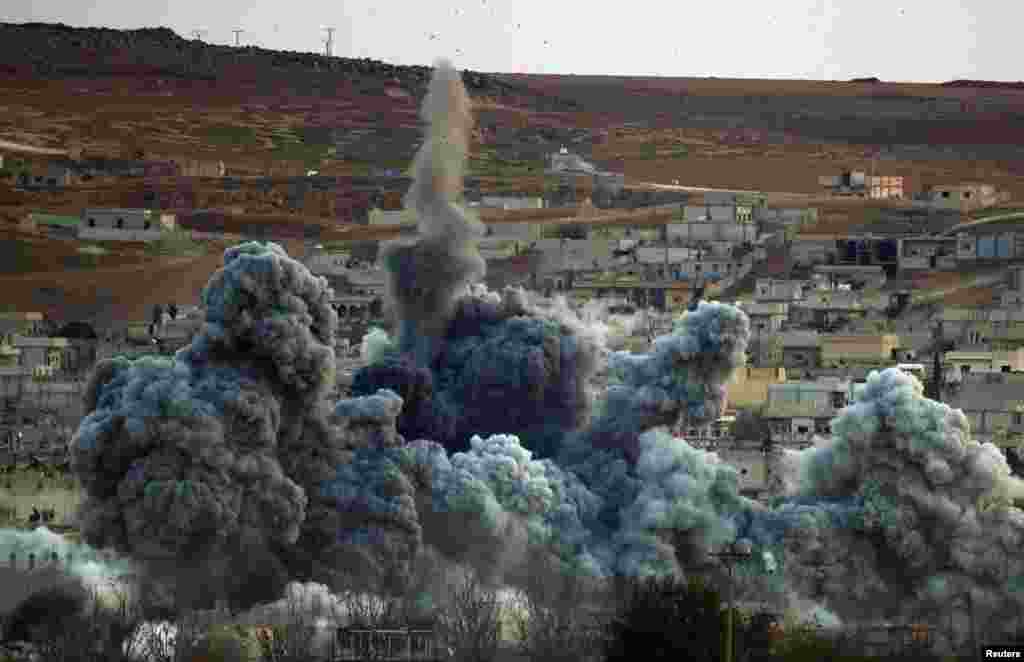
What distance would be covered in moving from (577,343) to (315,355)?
720 centimetres

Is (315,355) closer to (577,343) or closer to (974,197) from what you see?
(577,343)

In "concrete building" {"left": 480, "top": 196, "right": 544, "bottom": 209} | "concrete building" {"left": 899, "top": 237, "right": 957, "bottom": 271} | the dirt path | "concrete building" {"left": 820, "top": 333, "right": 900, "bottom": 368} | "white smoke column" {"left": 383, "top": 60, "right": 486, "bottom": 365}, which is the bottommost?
"concrete building" {"left": 820, "top": 333, "right": 900, "bottom": 368}

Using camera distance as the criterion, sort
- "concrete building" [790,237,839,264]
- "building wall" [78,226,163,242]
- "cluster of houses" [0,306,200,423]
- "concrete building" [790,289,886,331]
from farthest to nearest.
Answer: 1. "building wall" [78,226,163,242]
2. "concrete building" [790,237,839,264]
3. "concrete building" [790,289,886,331]
4. "cluster of houses" [0,306,200,423]

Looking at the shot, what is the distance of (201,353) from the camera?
2739 inches

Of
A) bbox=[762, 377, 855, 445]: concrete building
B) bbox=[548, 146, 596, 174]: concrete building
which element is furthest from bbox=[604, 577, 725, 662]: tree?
bbox=[548, 146, 596, 174]: concrete building

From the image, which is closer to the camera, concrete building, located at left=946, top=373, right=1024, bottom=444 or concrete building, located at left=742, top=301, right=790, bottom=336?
concrete building, located at left=946, top=373, right=1024, bottom=444

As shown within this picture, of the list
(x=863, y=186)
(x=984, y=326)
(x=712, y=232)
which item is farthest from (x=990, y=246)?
(x=863, y=186)

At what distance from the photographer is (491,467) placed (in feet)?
235

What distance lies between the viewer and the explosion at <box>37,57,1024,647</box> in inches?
2675

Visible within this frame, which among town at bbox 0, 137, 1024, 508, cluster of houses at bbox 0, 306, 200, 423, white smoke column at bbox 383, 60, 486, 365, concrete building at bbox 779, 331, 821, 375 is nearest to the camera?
white smoke column at bbox 383, 60, 486, 365

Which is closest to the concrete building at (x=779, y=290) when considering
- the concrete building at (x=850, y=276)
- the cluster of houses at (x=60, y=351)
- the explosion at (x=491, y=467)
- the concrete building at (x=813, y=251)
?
the concrete building at (x=850, y=276)

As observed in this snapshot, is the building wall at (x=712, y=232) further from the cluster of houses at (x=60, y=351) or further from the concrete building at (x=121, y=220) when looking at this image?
the cluster of houses at (x=60, y=351)

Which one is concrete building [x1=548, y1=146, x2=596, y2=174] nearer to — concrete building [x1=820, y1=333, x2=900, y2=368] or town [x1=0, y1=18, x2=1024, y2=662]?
concrete building [x1=820, y1=333, x2=900, y2=368]

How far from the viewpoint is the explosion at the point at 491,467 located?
67938mm
